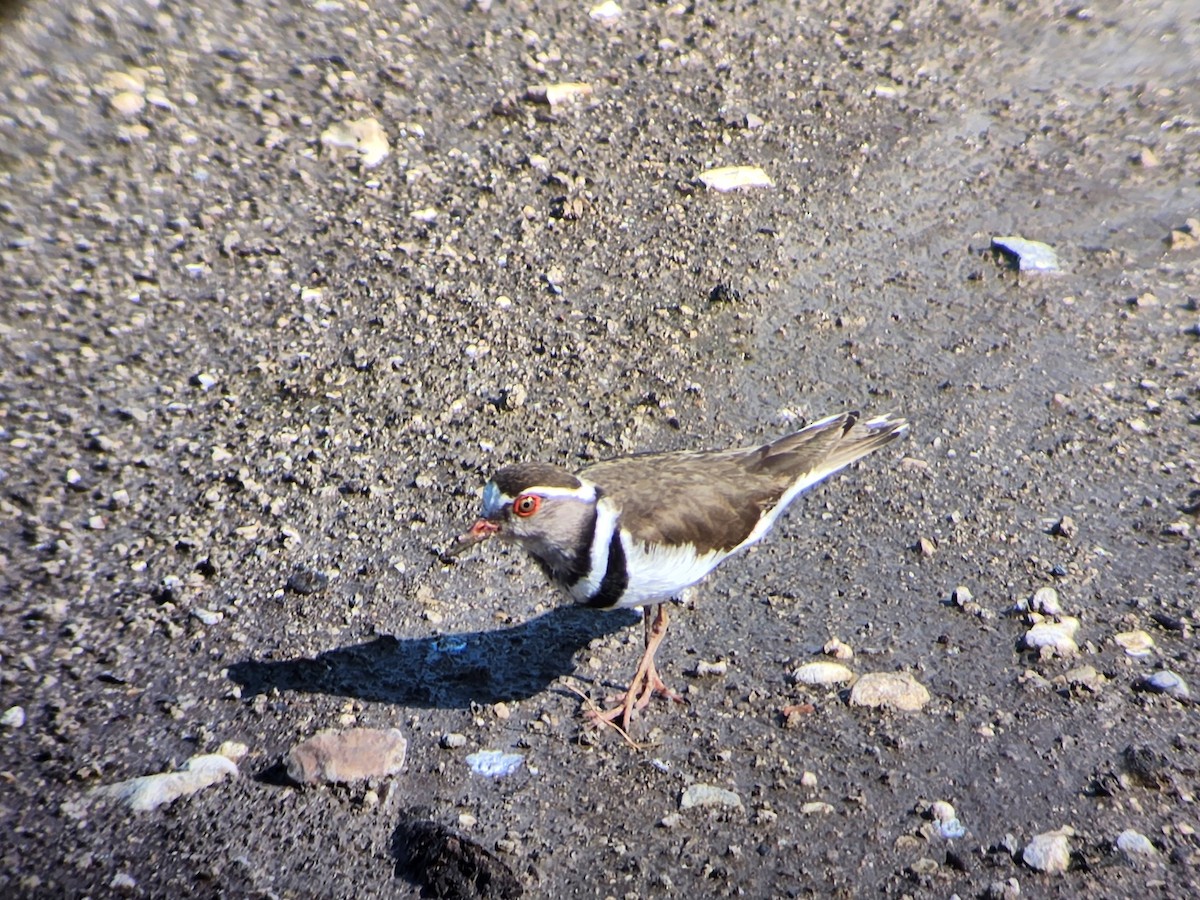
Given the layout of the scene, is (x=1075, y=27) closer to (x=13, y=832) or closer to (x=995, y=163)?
(x=995, y=163)

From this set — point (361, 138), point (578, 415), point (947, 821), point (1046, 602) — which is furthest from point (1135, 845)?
point (361, 138)

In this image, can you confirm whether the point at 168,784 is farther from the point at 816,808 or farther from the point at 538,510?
the point at 816,808

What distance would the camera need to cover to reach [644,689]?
474cm

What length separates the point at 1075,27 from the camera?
9352mm

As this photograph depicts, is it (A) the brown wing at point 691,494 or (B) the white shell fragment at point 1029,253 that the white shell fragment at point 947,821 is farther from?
(B) the white shell fragment at point 1029,253

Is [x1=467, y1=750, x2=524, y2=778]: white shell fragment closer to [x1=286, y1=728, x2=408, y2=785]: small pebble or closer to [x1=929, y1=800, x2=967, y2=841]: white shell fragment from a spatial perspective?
[x1=286, y1=728, x2=408, y2=785]: small pebble

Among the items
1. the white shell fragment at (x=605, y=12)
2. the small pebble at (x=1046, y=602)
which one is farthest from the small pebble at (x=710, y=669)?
the white shell fragment at (x=605, y=12)

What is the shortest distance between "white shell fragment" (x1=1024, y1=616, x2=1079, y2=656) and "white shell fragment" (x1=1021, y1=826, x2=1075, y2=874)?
37.0 inches

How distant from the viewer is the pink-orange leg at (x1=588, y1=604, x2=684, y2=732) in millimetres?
4587

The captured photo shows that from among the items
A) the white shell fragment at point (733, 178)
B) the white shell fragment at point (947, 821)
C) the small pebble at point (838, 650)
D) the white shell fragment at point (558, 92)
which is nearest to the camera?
the white shell fragment at point (947, 821)

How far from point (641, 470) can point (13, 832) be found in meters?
2.76

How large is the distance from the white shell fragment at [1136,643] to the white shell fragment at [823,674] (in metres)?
1.13

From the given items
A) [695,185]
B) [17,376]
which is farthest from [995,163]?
[17,376]

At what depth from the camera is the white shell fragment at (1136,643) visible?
15.5 feet
